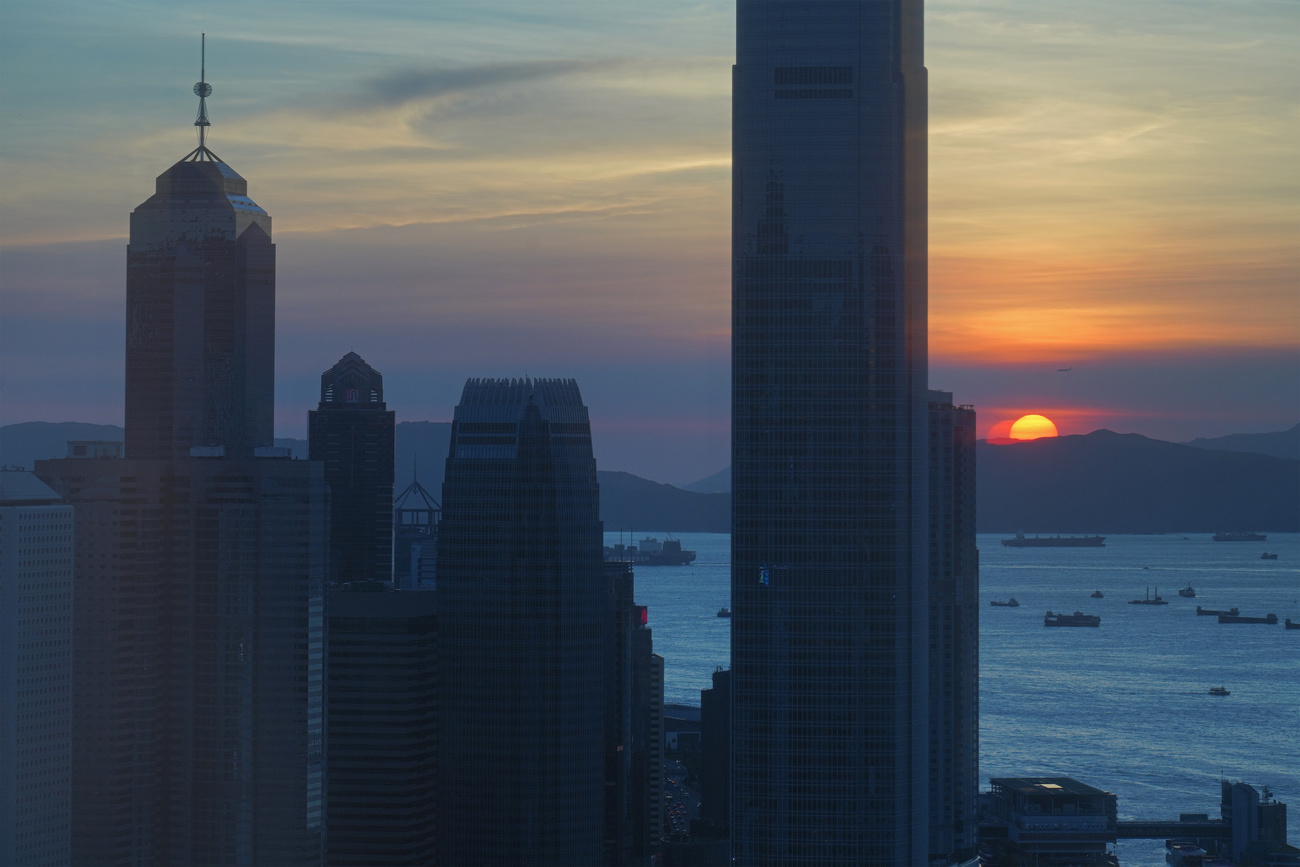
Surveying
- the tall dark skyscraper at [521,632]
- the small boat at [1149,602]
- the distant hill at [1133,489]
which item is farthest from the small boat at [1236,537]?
the tall dark skyscraper at [521,632]

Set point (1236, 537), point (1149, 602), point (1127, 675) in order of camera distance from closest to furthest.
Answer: point (1127, 675) → point (1149, 602) → point (1236, 537)

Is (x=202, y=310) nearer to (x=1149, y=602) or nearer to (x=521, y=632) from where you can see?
(x=521, y=632)

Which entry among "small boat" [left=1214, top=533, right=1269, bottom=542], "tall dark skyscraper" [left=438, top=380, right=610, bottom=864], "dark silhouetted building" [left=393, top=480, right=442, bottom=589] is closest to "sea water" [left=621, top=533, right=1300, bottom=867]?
"dark silhouetted building" [left=393, top=480, right=442, bottom=589]

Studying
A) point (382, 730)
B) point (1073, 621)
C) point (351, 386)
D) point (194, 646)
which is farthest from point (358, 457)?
point (1073, 621)

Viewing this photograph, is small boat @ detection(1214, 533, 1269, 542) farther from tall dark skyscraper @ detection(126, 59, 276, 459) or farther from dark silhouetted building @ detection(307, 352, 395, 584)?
tall dark skyscraper @ detection(126, 59, 276, 459)

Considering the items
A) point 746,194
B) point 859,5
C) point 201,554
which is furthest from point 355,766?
point 859,5

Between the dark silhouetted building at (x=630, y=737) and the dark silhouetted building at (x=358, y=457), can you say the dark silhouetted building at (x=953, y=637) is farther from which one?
the dark silhouetted building at (x=358, y=457)
